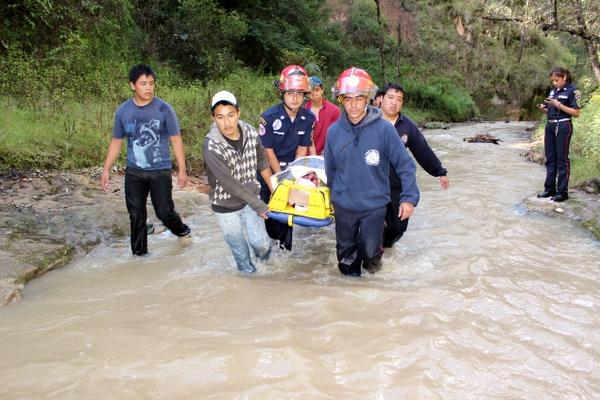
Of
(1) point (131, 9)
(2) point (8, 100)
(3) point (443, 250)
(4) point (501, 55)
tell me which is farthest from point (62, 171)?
(4) point (501, 55)

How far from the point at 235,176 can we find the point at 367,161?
1141 millimetres

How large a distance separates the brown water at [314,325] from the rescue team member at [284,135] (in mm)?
328

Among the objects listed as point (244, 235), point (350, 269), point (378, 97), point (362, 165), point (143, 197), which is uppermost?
point (378, 97)

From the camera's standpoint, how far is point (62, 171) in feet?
25.3

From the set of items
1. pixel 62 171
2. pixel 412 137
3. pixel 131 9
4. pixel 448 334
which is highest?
pixel 131 9

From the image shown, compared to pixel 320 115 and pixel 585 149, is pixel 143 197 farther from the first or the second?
pixel 585 149

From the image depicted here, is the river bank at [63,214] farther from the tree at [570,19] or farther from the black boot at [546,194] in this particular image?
the tree at [570,19]

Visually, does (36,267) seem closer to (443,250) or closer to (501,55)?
(443,250)

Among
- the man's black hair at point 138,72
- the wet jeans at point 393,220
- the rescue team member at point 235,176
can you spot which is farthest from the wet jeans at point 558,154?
the man's black hair at point 138,72

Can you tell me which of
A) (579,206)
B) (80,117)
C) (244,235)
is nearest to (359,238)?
(244,235)

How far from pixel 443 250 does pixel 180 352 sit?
3.41 meters

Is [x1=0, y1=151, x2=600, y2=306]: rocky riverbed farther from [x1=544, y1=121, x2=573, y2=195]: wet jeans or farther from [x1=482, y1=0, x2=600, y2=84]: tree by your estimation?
[x1=482, y1=0, x2=600, y2=84]: tree

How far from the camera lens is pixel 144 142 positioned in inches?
203

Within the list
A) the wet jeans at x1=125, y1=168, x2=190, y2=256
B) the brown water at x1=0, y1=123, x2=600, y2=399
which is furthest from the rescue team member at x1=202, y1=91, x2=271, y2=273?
the wet jeans at x1=125, y1=168, x2=190, y2=256
